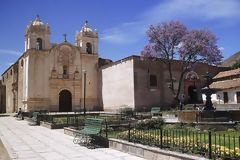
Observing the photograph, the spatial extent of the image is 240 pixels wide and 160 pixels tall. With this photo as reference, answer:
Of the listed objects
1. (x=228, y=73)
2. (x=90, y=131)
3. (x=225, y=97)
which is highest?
(x=228, y=73)

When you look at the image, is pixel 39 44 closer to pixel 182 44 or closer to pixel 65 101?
pixel 65 101

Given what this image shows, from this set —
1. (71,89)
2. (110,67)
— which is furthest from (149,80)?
(71,89)

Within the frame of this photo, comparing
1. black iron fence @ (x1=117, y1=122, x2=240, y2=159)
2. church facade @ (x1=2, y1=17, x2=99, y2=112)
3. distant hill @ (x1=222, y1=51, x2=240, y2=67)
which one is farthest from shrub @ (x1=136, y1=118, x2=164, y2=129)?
distant hill @ (x1=222, y1=51, x2=240, y2=67)

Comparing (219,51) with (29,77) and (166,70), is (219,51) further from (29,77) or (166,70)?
(29,77)

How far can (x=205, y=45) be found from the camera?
28.3m

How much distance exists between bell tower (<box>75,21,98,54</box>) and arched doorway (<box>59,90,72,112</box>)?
5.33 metres

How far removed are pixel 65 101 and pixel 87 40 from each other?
7608 mm

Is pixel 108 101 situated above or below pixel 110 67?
below

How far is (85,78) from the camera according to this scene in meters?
35.1

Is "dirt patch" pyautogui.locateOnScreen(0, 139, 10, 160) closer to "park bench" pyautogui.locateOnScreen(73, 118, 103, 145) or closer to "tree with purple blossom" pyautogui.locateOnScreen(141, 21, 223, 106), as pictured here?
"park bench" pyautogui.locateOnScreen(73, 118, 103, 145)

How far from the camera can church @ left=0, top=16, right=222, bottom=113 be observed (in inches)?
1181

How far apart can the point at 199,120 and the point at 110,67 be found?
66.7ft

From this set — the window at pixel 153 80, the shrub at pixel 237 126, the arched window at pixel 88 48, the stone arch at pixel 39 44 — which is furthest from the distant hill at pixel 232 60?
the shrub at pixel 237 126

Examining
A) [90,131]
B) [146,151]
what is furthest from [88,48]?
[146,151]
